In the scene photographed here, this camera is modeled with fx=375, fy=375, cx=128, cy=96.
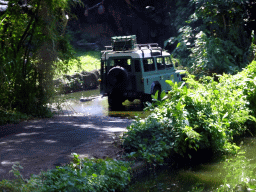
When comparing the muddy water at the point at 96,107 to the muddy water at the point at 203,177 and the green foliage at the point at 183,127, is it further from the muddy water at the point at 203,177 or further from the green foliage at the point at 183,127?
the muddy water at the point at 203,177

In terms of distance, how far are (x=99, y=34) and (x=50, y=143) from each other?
25.1 metres

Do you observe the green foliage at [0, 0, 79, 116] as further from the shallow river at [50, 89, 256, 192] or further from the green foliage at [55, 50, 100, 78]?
the green foliage at [55, 50, 100, 78]

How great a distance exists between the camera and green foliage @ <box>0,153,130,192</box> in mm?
3918

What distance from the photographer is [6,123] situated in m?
8.42

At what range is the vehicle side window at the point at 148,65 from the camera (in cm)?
1285

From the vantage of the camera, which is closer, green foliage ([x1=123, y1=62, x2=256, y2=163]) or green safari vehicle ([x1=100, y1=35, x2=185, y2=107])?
green foliage ([x1=123, y1=62, x2=256, y2=163])

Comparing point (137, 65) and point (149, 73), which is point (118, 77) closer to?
point (137, 65)

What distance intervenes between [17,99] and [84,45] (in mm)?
20418

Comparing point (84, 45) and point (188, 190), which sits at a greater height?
point (84, 45)

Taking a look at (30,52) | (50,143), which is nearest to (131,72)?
(30,52)

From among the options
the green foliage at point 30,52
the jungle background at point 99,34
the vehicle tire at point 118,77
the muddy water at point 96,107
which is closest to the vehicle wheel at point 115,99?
the muddy water at point 96,107

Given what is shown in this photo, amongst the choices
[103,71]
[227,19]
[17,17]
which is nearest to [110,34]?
[227,19]

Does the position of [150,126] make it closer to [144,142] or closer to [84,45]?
[144,142]

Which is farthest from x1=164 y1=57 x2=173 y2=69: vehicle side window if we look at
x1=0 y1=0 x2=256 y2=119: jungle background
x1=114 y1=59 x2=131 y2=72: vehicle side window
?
x1=0 y1=0 x2=256 y2=119: jungle background
